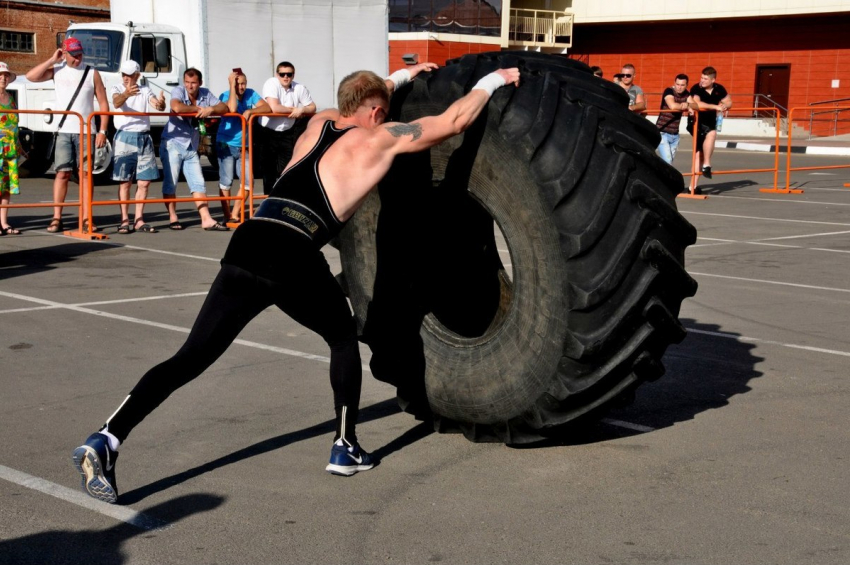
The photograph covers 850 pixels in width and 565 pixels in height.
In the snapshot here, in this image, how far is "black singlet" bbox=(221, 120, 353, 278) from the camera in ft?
15.1

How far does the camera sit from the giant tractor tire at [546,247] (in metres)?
4.65

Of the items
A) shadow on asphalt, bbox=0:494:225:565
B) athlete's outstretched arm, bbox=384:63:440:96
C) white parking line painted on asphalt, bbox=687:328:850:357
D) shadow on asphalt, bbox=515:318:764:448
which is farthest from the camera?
white parking line painted on asphalt, bbox=687:328:850:357

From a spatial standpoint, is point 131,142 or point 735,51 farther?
point 735,51

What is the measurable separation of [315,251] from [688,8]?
4283 cm

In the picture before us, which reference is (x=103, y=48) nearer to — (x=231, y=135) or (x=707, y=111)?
(x=231, y=135)

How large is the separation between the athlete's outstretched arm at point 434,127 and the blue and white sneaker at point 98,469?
1.70m

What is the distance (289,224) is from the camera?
15.2ft

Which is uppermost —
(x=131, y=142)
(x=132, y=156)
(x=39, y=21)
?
(x=39, y=21)

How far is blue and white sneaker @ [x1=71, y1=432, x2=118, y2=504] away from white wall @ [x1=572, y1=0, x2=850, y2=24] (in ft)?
137

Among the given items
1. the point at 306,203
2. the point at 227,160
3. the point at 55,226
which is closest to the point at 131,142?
the point at 227,160

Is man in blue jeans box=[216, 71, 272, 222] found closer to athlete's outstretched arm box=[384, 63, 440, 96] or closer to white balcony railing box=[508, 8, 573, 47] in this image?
athlete's outstretched arm box=[384, 63, 440, 96]

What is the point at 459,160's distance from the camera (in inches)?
205

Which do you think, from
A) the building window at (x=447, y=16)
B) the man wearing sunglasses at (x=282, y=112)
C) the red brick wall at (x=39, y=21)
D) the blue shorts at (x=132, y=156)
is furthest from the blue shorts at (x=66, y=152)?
the building window at (x=447, y=16)

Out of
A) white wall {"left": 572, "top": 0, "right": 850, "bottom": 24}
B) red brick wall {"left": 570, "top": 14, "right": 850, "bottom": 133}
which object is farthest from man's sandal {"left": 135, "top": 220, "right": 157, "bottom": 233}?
white wall {"left": 572, "top": 0, "right": 850, "bottom": 24}
